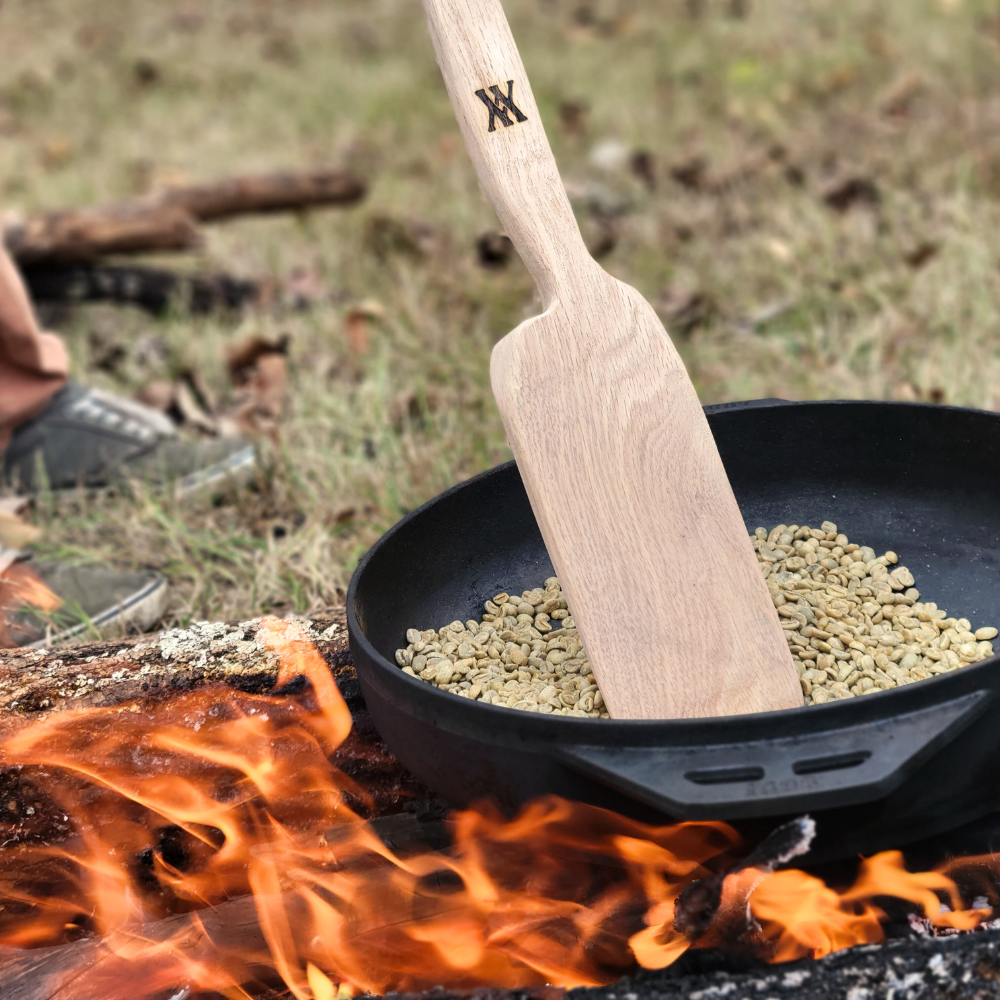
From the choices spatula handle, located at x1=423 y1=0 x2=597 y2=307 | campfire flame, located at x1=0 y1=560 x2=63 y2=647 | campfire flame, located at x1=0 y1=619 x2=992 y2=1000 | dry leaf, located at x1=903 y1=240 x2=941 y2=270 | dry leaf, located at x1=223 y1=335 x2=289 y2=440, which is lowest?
dry leaf, located at x1=903 y1=240 x2=941 y2=270

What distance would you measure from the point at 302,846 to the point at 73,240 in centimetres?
268

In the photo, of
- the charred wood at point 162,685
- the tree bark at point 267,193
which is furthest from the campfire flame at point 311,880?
the tree bark at point 267,193

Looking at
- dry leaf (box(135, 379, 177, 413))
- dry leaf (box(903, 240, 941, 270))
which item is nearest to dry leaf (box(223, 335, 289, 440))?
dry leaf (box(135, 379, 177, 413))

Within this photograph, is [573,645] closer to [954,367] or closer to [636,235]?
[954,367]

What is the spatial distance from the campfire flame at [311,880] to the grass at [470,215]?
54cm

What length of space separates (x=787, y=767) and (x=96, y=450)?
2.05m

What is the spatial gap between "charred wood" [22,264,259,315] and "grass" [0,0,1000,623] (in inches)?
3.6

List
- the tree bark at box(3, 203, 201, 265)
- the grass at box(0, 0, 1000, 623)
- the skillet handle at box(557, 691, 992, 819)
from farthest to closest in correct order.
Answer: the tree bark at box(3, 203, 201, 265) → the grass at box(0, 0, 1000, 623) → the skillet handle at box(557, 691, 992, 819)

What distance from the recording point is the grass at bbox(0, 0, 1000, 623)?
2361 mm

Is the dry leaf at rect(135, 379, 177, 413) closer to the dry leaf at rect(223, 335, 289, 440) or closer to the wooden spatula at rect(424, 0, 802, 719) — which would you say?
the dry leaf at rect(223, 335, 289, 440)

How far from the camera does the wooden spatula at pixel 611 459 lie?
46.9 inches

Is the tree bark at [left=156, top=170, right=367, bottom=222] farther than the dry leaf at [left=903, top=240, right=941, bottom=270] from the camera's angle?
Yes

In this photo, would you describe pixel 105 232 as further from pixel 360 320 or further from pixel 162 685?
pixel 162 685

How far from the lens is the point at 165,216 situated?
3.51m
